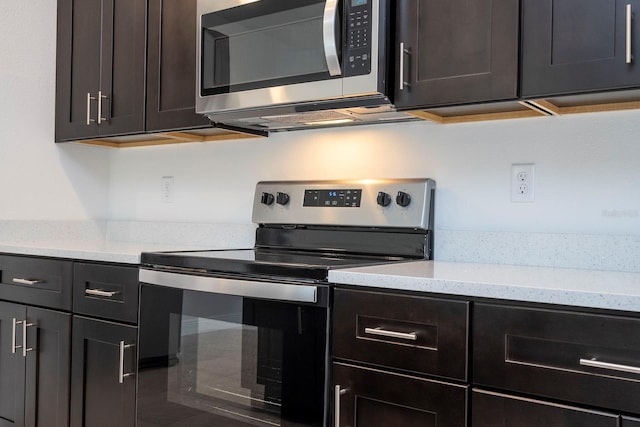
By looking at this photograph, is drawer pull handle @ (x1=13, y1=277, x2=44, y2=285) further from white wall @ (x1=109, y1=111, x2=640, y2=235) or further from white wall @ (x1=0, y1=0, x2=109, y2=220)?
white wall @ (x1=109, y1=111, x2=640, y2=235)

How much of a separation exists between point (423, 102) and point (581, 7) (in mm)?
441

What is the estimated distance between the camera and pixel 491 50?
4.92 ft

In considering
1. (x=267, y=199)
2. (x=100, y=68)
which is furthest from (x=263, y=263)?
(x=100, y=68)

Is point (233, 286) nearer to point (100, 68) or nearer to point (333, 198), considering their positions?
point (333, 198)

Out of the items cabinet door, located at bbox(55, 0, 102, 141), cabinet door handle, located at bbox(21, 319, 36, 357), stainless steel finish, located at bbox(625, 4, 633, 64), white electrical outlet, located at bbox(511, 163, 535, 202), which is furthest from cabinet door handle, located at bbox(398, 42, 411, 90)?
cabinet door handle, located at bbox(21, 319, 36, 357)

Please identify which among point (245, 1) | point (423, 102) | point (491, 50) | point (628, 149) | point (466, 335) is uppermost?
point (245, 1)

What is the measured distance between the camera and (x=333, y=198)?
2.04 meters

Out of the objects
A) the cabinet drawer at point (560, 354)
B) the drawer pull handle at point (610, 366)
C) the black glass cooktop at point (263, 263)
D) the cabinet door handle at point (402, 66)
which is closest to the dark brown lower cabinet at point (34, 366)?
the black glass cooktop at point (263, 263)

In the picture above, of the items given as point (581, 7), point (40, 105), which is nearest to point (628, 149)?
Answer: point (581, 7)

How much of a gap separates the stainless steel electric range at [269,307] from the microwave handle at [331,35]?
45 cm

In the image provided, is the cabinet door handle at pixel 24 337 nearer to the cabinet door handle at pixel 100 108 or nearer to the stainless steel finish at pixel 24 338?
the stainless steel finish at pixel 24 338

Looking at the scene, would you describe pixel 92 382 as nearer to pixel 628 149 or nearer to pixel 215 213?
pixel 215 213

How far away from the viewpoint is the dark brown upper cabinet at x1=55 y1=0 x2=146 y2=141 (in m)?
2.32

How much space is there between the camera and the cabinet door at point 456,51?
148 cm
